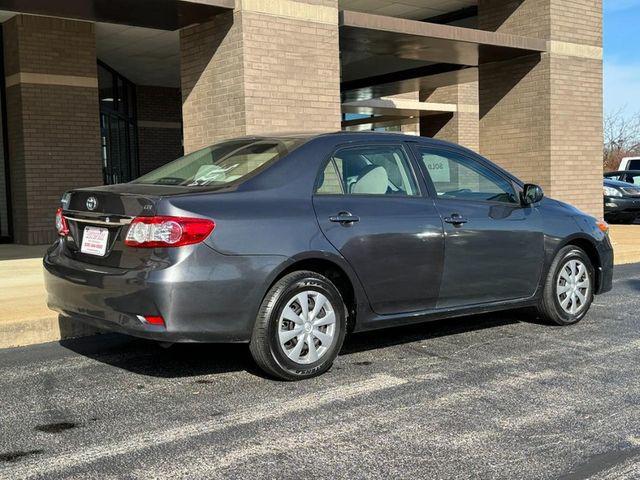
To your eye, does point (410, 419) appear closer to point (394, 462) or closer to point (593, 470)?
point (394, 462)

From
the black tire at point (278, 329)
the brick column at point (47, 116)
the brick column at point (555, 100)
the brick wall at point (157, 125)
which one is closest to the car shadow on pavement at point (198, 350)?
the black tire at point (278, 329)

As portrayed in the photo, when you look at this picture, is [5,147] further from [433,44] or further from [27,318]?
[27,318]

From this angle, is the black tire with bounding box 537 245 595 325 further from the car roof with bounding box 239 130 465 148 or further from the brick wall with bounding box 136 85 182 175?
the brick wall with bounding box 136 85 182 175

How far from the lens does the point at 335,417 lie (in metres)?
4.03

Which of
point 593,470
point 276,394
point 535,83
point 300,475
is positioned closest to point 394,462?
point 300,475

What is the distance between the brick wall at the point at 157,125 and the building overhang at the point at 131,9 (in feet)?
38.1

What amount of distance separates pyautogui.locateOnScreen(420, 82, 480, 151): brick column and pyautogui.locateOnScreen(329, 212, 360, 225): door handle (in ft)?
60.4

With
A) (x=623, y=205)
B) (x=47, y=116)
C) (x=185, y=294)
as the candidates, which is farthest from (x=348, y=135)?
(x=623, y=205)

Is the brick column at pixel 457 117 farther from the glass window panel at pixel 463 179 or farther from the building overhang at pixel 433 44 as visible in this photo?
the glass window panel at pixel 463 179

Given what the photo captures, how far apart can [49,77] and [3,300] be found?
7.17 m

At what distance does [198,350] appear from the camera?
5.52 meters

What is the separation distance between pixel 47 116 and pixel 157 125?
27.7ft

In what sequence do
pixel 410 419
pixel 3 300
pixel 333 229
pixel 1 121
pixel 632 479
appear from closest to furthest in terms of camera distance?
pixel 632 479
pixel 410 419
pixel 333 229
pixel 3 300
pixel 1 121

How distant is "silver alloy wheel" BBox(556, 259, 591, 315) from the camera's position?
20.7 feet
